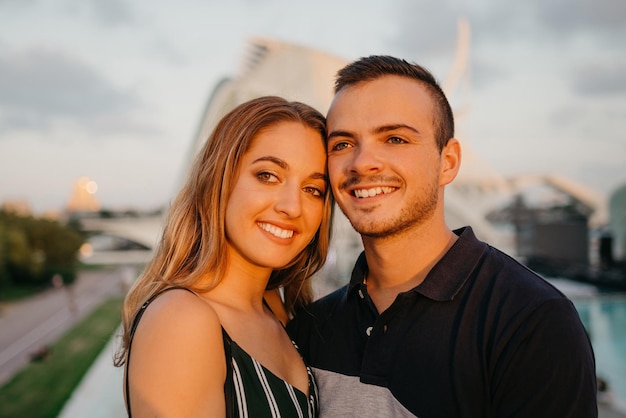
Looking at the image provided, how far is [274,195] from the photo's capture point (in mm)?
1864

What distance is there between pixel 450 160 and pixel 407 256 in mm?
388

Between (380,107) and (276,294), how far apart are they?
3.29ft

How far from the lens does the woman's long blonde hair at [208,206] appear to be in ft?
6.05

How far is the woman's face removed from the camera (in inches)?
73.3

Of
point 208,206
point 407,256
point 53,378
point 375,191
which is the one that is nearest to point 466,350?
point 407,256

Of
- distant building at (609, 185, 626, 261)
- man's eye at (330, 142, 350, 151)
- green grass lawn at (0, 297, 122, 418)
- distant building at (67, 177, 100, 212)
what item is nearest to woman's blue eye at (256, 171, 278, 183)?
man's eye at (330, 142, 350, 151)

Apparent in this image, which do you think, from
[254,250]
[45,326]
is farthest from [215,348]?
[45,326]

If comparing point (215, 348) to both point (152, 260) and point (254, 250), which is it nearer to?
point (254, 250)

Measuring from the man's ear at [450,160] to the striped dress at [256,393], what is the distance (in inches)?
34.4

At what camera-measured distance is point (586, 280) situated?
58.4 feet

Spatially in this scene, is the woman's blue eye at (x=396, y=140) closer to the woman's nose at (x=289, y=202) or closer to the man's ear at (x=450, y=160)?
the man's ear at (x=450, y=160)

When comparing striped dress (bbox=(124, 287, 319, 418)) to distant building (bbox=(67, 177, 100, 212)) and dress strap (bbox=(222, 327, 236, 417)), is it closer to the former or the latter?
dress strap (bbox=(222, 327, 236, 417))

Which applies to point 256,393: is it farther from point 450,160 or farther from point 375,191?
point 450,160

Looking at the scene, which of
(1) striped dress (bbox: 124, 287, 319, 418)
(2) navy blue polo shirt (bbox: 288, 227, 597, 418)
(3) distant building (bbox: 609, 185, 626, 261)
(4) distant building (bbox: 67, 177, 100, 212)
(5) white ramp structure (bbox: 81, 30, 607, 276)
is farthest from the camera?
Answer: (4) distant building (bbox: 67, 177, 100, 212)
